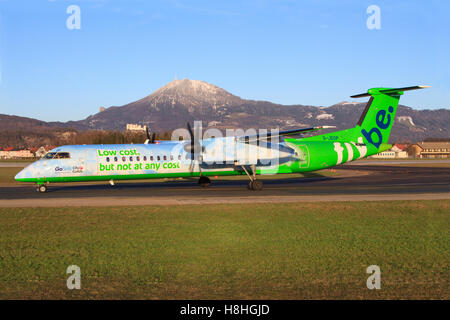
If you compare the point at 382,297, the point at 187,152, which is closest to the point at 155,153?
the point at 187,152

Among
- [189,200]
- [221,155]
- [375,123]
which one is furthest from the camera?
[375,123]

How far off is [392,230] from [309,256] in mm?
4594

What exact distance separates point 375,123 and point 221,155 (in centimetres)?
1181

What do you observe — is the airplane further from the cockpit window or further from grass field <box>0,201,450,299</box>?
grass field <box>0,201,450,299</box>

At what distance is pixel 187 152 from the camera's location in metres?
28.4

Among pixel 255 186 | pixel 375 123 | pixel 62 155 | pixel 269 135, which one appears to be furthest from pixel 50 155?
pixel 375 123

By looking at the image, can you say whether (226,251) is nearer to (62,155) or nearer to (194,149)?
(194,149)

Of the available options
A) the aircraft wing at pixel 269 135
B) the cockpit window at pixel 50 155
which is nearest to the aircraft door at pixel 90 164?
the cockpit window at pixel 50 155

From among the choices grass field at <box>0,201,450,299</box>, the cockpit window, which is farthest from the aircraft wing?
the cockpit window

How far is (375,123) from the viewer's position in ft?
103

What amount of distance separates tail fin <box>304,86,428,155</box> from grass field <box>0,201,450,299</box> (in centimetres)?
1343

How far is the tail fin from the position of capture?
31.0 metres

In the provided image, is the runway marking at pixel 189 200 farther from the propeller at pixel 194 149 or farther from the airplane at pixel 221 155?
the propeller at pixel 194 149
